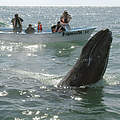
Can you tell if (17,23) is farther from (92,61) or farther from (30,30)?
(92,61)

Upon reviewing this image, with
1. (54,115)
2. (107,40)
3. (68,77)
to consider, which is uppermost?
(107,40)

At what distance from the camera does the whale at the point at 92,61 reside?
9.29 m

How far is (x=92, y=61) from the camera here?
31.3 ft

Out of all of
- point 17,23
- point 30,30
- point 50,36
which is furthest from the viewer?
point 17,23

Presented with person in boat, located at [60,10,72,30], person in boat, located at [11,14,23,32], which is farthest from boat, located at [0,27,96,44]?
person in boat, located at [60,10,72,30]

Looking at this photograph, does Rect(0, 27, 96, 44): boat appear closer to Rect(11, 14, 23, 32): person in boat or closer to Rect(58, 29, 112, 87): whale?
Rect(11, 14, 23, 32): person in boat

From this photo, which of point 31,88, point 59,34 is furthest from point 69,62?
point 31,88

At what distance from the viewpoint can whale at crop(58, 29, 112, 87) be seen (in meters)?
9.29

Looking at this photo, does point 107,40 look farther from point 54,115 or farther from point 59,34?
Result: point 59,34

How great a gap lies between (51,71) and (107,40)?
20.0 feet

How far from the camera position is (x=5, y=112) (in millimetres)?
8367

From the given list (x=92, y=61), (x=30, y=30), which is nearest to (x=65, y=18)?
(x=30, y=30)

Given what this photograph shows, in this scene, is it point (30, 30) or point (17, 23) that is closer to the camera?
point (30, 30)

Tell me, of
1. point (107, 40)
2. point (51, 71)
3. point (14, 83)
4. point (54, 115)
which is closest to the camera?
point (54, 115)
